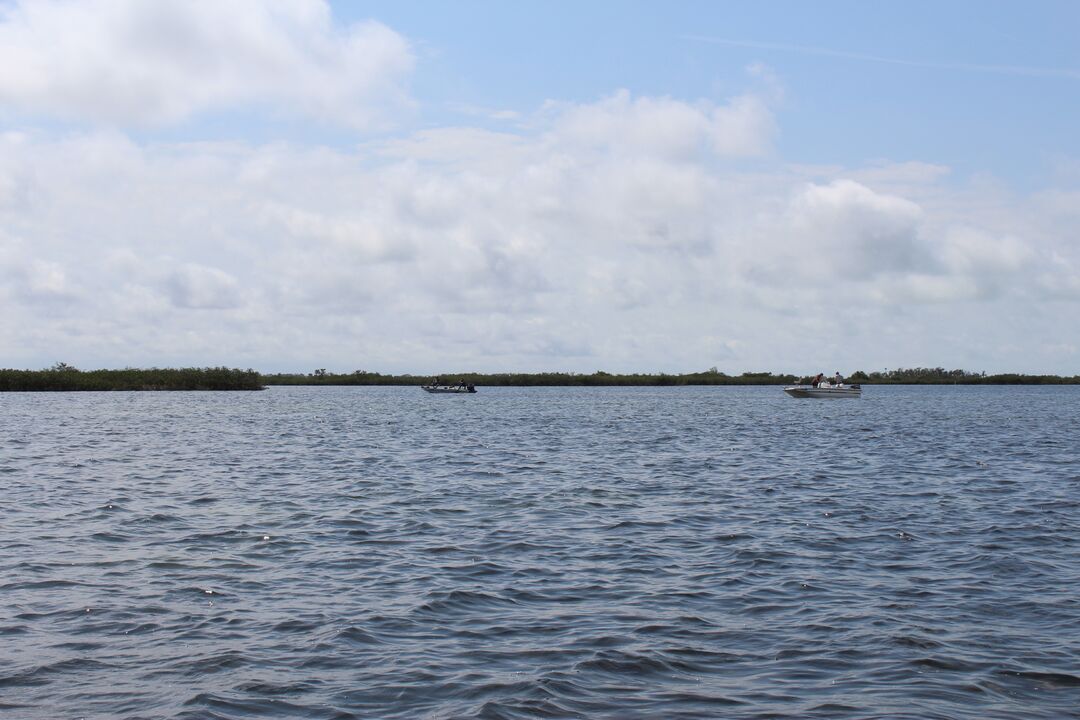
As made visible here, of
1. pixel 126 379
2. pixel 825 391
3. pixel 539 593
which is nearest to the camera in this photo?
pixel 539 593

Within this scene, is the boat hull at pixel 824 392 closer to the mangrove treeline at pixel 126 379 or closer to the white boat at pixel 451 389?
the white boat at pixel 451 389

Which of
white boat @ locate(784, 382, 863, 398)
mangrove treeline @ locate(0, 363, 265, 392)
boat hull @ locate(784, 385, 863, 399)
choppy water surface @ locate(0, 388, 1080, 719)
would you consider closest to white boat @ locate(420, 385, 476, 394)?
mangrove treeline @ locate(0, 363, 265, 392)

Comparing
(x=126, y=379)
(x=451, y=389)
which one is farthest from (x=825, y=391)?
(x=126, y=379)

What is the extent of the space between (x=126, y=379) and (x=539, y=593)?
146 metres

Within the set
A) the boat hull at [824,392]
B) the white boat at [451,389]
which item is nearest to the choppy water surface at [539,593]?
the boat hull at [824,392]

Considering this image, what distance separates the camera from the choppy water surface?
Result: 1116 cm

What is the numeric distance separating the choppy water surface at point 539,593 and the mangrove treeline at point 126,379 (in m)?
112

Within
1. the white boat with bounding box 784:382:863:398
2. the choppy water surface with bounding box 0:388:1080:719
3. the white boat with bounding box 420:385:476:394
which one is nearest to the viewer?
the choppy water surface with bounding box 0:388:1080:719

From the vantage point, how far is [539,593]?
1608cm

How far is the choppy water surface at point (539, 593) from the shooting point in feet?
36.6

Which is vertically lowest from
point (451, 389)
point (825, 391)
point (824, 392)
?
point (824, 392)

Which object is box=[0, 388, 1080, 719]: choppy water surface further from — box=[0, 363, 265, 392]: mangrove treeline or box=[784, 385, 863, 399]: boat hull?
box=[0, 363, 265, 392]: mangrove treeline

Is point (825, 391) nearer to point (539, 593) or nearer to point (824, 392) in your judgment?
point (824, 392)

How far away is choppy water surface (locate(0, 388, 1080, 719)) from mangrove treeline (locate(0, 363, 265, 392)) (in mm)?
112339
